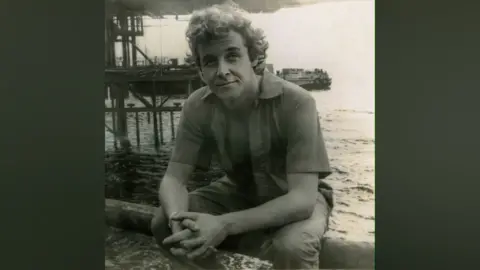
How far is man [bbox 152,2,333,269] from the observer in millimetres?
1559

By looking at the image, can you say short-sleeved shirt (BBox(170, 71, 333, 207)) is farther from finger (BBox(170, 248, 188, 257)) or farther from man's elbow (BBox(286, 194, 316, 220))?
finger (BBox(170, 248, 188, 257))

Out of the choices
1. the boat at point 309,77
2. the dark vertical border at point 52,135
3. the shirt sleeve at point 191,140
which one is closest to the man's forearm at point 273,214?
the shirt sleeve at point 191,140

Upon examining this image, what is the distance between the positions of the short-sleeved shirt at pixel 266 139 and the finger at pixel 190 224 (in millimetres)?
184

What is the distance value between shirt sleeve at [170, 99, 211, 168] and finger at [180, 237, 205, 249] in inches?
9.3

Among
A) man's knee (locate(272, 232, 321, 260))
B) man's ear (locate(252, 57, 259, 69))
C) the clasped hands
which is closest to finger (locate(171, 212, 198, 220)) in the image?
the clasped hands

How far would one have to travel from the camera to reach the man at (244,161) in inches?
61.4

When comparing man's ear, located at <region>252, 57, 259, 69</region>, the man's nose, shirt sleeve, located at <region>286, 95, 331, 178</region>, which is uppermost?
man's ear, located at <region>252, 57, 259, 69</region>

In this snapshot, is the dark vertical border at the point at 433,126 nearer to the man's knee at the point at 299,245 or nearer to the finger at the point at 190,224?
the man's knee at the point at 299,245

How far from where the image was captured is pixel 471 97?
1535 mm

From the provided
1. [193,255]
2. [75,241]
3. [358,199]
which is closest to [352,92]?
[358,199]

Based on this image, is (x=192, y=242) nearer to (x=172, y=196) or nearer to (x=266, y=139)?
(x=172, y=196)

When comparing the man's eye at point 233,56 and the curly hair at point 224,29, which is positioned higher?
the curly hair at point 224,29

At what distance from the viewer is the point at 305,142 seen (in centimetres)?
158

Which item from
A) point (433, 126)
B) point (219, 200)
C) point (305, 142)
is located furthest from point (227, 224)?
point (433, 126)
